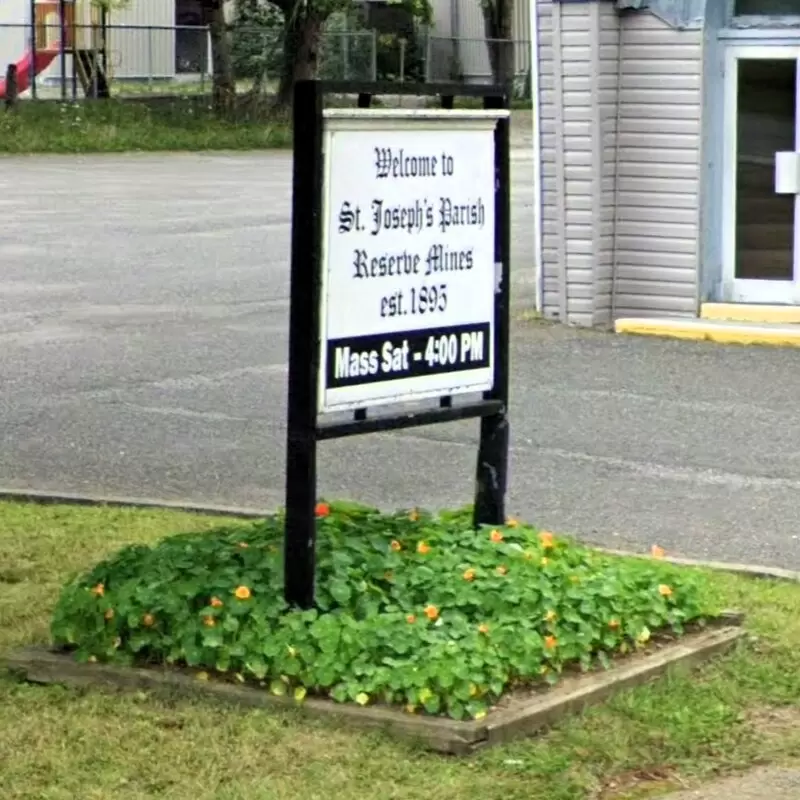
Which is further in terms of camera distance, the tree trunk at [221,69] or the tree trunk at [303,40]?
the tree trunk at [221,69]

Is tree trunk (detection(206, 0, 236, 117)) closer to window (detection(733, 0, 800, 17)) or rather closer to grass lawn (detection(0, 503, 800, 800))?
window (detection(733, 0, 800, 17))

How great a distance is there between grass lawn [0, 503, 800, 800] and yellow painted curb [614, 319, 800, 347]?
292 inches

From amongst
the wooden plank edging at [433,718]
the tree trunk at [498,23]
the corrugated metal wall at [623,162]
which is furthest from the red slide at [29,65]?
the wooden plank edging at [433,718]

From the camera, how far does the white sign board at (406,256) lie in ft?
18.9

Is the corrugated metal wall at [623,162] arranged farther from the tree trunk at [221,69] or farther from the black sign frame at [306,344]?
the tree trunk at [221,69]

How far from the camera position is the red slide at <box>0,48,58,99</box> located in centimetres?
4369

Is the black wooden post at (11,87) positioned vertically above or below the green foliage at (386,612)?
above

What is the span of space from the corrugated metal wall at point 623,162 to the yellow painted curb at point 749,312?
13 cm

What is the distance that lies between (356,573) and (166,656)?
2.02 feet

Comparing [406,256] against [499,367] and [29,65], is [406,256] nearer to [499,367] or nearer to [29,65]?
[499,367]

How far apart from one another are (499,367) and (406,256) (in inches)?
23.3

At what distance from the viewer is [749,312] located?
13.8 metres

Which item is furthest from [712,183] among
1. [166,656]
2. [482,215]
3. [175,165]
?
[175,165]

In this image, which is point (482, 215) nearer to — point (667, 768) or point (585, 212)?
point (667, 768)
